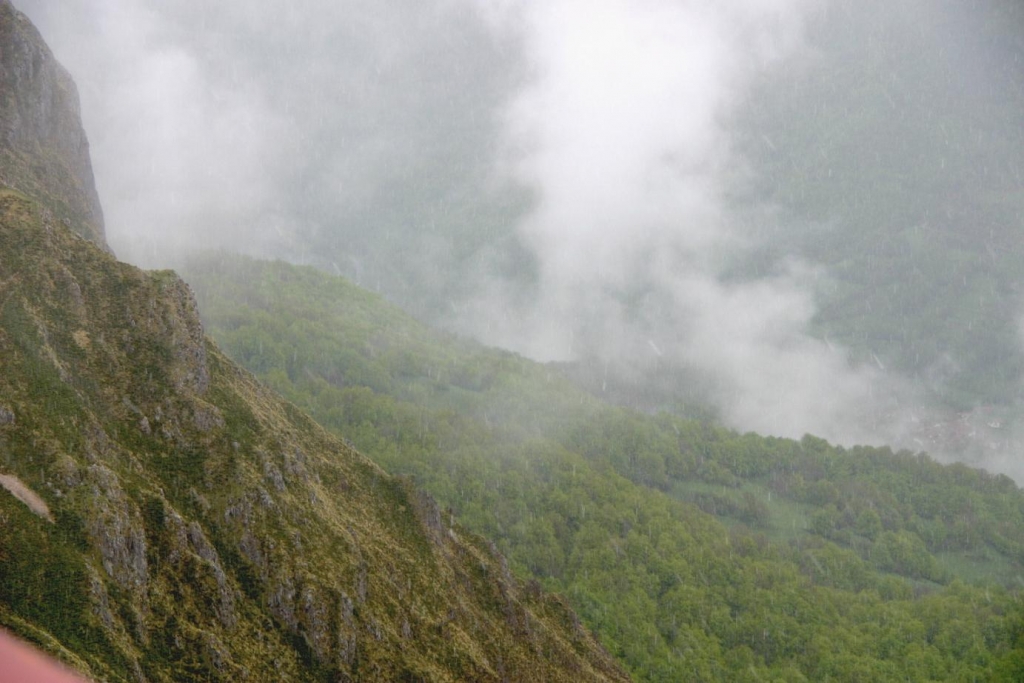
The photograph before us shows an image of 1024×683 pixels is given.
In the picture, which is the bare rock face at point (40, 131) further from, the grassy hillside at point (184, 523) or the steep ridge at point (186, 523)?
the grassy hillside at point (184, 523)

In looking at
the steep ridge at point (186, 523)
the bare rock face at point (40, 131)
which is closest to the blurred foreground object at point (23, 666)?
the steep ridge at point (186, 523)

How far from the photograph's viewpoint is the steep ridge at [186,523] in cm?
3925

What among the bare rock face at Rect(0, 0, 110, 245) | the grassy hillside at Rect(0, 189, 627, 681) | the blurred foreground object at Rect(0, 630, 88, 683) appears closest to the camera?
the blurred foreground object at Rect(0, 630, 88, 683)

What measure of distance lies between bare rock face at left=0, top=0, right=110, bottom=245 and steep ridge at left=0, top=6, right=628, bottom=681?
484 centimetres

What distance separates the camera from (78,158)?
117m

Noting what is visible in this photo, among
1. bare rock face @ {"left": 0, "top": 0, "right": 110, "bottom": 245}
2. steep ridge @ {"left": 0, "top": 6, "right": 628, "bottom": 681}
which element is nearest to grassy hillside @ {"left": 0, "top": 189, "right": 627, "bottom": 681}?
steep ridge @ {"left": 0, "top": 6, "right": 628, "bottom": 681}

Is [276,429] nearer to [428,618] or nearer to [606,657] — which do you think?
[428,618]

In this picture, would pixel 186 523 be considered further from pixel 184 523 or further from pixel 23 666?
pixel 23 666

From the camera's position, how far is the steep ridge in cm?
3925

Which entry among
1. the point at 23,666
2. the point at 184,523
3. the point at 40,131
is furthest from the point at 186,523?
the point at 40,131

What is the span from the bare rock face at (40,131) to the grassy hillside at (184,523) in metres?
27.0

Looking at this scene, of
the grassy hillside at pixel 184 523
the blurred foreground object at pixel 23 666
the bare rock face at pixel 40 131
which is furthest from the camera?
the bare rock face at pixel 40 131

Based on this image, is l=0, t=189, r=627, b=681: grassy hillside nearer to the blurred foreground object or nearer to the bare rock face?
the bare rock face

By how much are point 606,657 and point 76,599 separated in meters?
74.8
